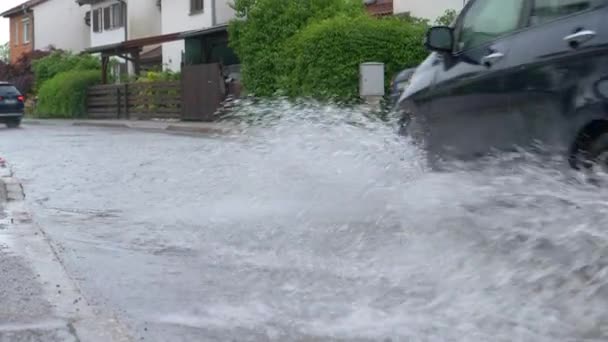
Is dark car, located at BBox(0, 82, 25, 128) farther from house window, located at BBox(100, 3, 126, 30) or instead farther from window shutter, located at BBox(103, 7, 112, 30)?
window shutter, located at BBox(103, 7, 112, 30)

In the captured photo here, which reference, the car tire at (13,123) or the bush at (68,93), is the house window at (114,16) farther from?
the car tire at (13,123)

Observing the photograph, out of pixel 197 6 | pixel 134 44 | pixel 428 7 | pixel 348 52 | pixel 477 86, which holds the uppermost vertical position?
pixel 197 6

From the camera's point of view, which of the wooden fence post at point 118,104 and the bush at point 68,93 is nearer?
the wooden fence post at point 118,104

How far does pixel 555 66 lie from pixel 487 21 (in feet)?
4.12

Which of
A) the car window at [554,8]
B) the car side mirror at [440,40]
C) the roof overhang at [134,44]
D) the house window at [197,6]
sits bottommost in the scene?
the car side mirror at [440,40]

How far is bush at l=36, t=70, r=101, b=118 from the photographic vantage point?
34.5m

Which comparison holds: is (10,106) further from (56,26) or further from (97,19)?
(56,26)

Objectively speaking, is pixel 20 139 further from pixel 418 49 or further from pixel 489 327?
pixel 489 327

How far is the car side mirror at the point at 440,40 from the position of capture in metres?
6.90

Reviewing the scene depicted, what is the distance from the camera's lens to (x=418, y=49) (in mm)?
19422

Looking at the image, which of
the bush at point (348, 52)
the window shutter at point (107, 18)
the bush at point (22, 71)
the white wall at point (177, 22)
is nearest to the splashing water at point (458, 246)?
the bush at point (348, 52)

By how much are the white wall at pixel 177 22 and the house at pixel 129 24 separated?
6.81 ft

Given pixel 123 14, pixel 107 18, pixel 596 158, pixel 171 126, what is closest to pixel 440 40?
pixel 596 158

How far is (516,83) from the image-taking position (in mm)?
5867
